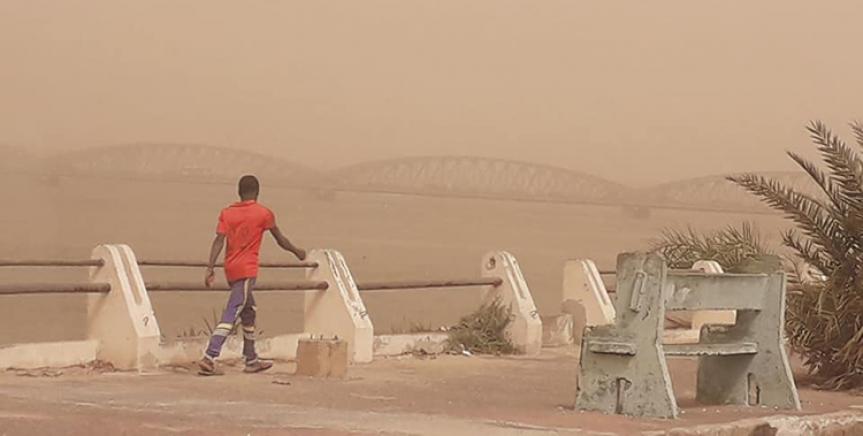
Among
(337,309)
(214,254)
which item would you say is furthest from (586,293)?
(214,254)

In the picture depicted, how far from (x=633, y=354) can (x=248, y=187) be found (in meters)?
3.91

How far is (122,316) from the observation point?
14711 millimetres

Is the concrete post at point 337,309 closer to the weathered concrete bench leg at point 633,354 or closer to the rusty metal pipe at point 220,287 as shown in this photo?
the rusty metal pipe at point 220,287

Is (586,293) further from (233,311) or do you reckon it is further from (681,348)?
(681,348)

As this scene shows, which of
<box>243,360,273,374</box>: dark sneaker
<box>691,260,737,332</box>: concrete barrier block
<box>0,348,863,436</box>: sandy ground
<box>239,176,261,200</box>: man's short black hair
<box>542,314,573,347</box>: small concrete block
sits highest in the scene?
<box>239,176,261,200</box>: man's short black hair

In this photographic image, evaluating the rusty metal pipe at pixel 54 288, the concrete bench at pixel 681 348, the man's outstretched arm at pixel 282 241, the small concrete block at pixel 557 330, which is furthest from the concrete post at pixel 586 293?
the rusty metal pipe at pixel 54 288

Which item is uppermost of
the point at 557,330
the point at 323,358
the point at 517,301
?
the point at 517,301

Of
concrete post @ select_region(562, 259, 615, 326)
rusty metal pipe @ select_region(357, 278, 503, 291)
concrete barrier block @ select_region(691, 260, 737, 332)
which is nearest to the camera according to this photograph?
rusty metal pipe @ select_region(357, 278, 503, 291)

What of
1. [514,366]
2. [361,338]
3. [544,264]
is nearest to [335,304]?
[361,338]

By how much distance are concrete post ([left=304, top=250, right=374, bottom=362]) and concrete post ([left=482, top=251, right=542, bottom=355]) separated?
2.36 meters

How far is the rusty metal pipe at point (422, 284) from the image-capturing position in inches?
684

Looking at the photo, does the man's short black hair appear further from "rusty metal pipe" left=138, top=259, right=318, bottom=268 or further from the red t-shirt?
"rusty metal pipe" left=138, top=259, right=318, bottom=268

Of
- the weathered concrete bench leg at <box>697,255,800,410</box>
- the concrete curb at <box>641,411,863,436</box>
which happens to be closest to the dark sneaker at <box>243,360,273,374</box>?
the weathered concrete bench leg at <box>697,255,800,410</box>

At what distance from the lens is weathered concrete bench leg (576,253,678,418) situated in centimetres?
1234
